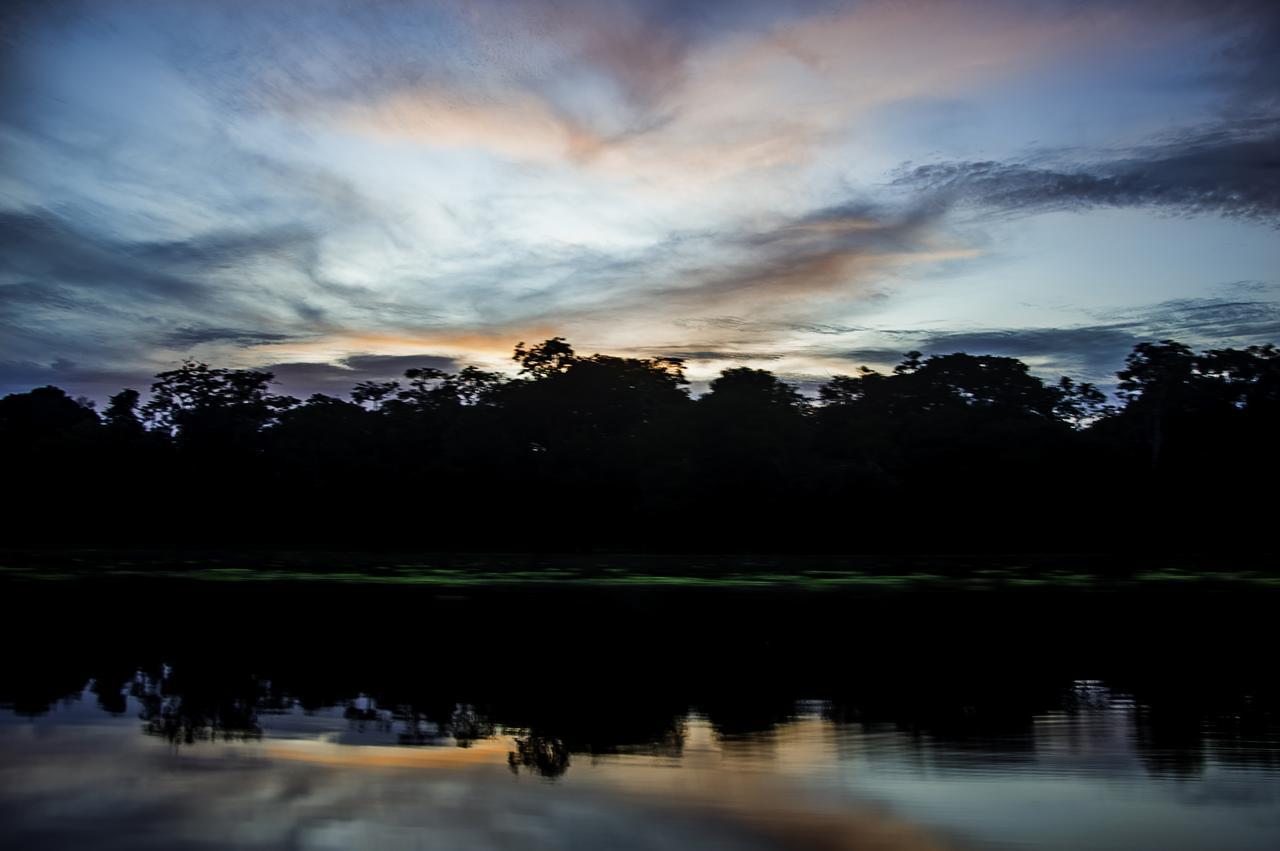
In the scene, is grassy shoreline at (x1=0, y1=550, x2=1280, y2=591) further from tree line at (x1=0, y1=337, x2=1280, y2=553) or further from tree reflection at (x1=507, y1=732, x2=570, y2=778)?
tree reflection at (x1=507, y1=732, x2=570, y2=778)

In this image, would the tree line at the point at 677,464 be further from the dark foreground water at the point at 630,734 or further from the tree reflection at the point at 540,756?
the tree reflection at the point at 540,756

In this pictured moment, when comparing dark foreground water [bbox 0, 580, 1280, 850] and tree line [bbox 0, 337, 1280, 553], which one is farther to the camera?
tree line [bbox 0, 337, 1280, 553]

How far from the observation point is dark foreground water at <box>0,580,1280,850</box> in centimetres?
596

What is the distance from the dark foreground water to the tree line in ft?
113

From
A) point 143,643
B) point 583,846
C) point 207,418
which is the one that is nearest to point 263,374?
point 207,418

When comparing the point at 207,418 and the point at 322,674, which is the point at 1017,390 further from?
the point at 322,674

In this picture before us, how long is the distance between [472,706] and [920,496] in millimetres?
45144

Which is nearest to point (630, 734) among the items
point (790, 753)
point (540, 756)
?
point (540, 756)

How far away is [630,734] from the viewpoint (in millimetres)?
8312

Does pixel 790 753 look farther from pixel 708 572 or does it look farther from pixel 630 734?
pixel 708 572

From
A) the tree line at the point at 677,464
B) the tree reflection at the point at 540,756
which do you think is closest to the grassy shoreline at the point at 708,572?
the tree line at the point at 677,464

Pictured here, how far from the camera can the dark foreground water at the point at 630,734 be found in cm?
596

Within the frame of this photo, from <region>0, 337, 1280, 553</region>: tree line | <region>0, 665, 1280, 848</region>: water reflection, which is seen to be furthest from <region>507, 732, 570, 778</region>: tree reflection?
<region>0, 337, 1280, 553</region>: tree line

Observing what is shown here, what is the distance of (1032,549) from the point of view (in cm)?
5006
